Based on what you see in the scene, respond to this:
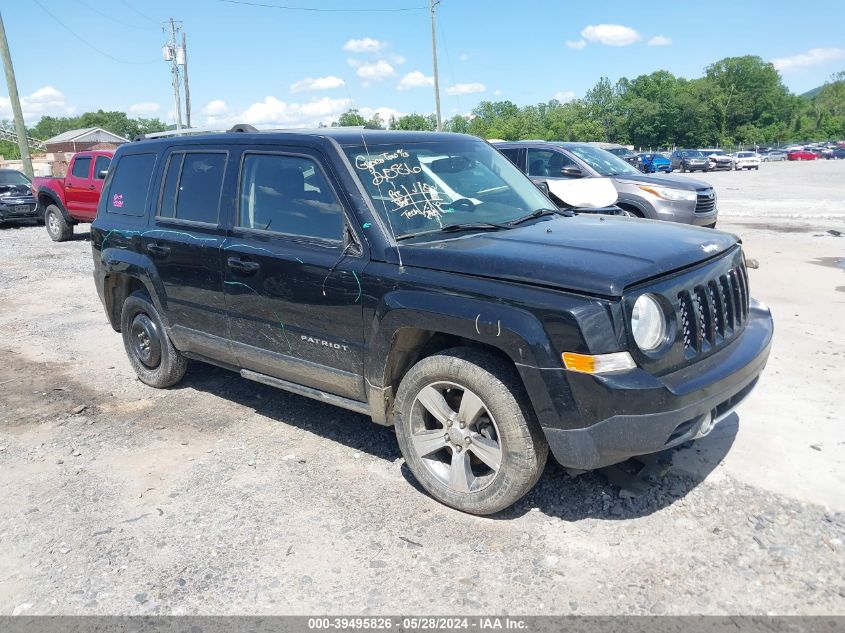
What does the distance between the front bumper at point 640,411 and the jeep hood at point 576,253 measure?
0.42 metres

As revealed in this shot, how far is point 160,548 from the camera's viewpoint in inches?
137

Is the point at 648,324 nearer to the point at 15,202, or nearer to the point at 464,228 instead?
the point at 464,228

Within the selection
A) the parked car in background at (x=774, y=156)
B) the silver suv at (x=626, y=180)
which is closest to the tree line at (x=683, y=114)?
the parked car in background at (x=774, y=156)

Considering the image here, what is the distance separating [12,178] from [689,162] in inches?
1690

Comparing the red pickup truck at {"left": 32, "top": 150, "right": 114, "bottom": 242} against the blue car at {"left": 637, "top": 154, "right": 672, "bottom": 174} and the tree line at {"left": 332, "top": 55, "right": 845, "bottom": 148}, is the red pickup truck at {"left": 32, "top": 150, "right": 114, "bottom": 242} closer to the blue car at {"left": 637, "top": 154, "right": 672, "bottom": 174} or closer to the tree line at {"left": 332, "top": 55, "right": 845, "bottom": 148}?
the blue car at {"left": 637, "top": 154, "right": 672, "bottom": 174}

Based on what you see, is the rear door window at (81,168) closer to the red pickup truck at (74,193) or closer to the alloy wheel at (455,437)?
the red pickup truck at (74,193)

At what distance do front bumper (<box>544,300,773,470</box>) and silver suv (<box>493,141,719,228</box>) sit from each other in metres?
7.30

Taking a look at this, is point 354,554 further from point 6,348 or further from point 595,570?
point 6,348

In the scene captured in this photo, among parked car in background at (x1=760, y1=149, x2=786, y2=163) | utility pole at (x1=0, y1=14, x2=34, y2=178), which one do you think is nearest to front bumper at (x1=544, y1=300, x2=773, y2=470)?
utility pole at (x1=0, y1=14, x2=34, y2=178)

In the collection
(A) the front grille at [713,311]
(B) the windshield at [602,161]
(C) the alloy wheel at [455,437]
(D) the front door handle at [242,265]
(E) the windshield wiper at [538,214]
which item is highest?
(B) the windshield at [602,161]

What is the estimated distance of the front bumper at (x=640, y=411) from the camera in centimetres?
304

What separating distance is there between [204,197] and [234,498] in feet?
6.75

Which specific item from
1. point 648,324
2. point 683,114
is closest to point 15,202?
point 648,324

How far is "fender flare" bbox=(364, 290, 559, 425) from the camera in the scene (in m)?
3.14
